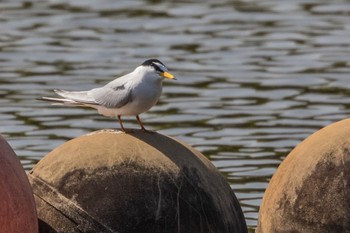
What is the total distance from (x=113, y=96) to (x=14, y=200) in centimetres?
164

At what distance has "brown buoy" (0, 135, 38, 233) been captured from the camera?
9742 millimetres

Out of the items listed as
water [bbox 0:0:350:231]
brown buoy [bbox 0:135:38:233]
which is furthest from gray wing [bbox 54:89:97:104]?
water [bbox 0:0:350:231]

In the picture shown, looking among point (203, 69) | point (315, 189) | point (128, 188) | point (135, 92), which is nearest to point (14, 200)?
point (128, 188)

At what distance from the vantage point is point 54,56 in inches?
866

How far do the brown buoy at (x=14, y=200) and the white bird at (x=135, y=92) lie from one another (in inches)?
46.6

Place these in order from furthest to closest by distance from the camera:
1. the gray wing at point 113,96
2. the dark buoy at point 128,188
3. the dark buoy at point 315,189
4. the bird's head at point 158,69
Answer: the gray wing at point 113,96, the bird's head at point 158,69, the dark buoy at point 315,189, the dark buoy at point 128,188

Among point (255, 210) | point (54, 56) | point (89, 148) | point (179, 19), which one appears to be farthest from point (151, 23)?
point (89, 148)

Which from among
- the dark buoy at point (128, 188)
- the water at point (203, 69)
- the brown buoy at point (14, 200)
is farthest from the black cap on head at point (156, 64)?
the water at point (203, 69)

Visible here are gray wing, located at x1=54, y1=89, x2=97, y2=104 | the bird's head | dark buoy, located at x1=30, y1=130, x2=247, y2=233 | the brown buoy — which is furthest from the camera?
gray wing, located at x1=54, y1=89, x2=97, y2=104

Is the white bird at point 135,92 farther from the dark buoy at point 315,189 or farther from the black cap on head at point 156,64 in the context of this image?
the dark buoy at point 315,189

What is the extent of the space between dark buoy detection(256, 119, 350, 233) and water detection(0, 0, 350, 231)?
2016mm

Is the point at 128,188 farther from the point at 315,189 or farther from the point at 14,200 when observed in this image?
the point at 315,189

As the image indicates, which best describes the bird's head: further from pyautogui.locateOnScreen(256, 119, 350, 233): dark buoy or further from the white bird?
pyautogui.locateOnScreen(256, 119, 350, 233): dark buoy

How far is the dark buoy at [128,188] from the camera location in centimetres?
1012
